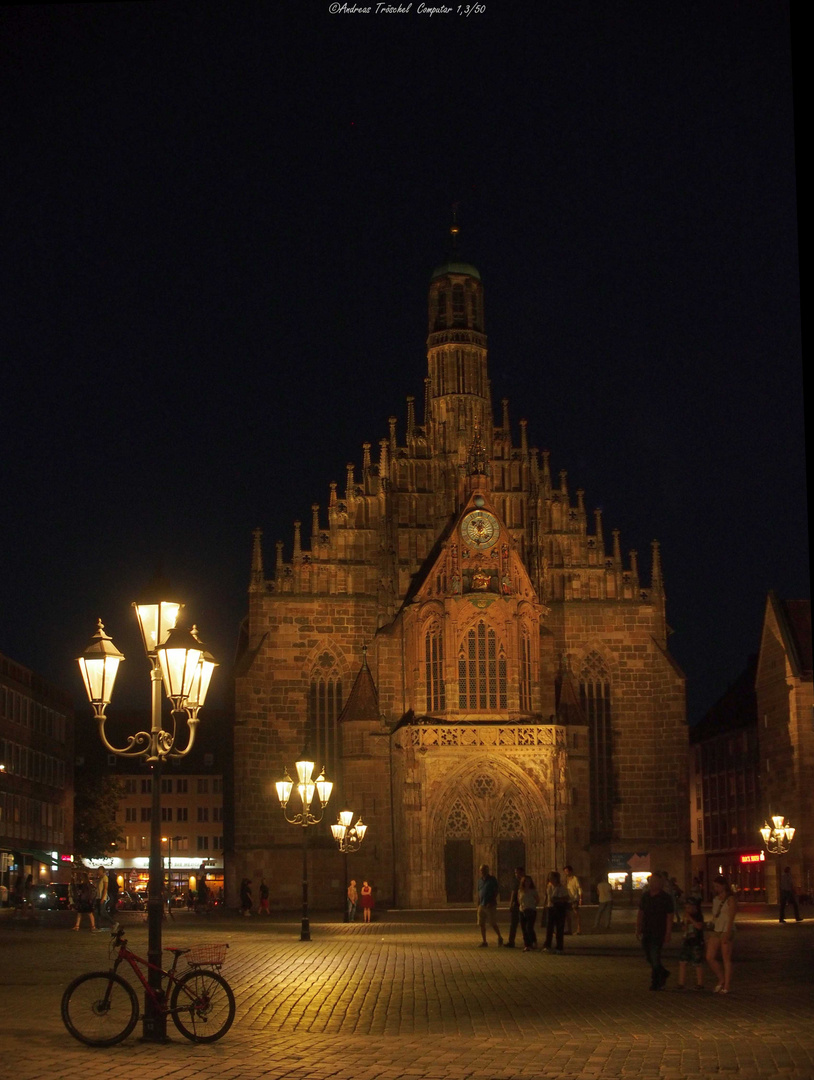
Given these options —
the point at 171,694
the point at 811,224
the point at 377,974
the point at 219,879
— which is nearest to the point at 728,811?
the point at 219,879

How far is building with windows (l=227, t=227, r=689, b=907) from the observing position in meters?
56.3

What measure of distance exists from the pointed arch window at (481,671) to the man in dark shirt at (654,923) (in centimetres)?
3306

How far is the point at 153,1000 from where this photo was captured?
16.7 metres

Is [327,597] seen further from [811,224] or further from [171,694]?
[811,224]

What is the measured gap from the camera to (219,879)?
117688mm

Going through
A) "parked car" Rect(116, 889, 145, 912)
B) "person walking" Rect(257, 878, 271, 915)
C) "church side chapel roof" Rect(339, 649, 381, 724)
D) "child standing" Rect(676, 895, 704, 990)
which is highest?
"church side chapel roof" Rect(339, 649, 381, 724)

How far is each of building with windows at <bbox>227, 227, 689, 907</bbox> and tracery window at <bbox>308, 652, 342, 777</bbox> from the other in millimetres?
85

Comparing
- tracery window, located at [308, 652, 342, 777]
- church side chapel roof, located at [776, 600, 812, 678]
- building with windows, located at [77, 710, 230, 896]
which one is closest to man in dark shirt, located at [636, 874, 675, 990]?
tracery window, located at [308, 652, 342, 777]

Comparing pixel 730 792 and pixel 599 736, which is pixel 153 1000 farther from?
pixel 730 792

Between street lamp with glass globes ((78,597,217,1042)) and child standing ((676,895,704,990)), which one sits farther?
child standing ((676,895,704,990))

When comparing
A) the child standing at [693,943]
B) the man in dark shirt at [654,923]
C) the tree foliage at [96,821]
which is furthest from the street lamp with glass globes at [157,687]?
the tree foliage at [96,821]

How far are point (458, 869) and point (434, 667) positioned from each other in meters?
7.32

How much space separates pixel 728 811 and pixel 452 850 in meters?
33.7

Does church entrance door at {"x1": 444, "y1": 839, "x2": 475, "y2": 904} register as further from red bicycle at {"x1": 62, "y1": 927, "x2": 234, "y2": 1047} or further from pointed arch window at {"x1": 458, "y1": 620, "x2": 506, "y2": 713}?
red bicycle at {"x1": 62, "y1": 927, "x2": 234, "y2": 1047}
